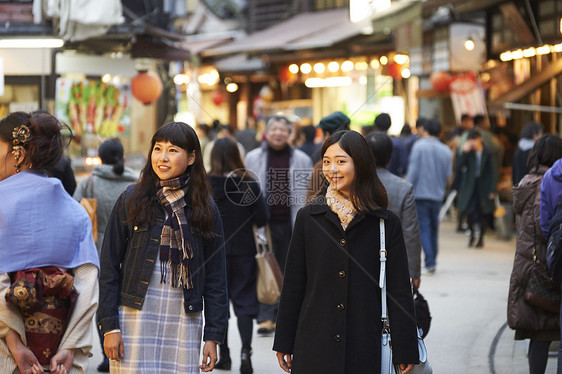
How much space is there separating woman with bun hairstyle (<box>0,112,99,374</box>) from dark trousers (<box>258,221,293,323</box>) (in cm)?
463

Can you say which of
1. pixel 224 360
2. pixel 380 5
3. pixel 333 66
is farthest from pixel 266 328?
pixel 333 66

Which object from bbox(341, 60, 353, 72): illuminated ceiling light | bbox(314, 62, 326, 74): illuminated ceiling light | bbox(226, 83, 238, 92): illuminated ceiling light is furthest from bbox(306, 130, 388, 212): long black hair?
bbox(226, 83, 238, 92): illuminated ceiling light

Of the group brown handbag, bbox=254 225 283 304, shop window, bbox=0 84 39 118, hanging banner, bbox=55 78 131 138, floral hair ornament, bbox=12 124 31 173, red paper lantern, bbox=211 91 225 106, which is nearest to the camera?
floral hair ornament, bbox=12 124 31 173

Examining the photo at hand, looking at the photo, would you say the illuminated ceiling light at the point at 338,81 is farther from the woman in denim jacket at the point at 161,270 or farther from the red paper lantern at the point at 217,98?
the woman in denim jacket at the point at 161,270

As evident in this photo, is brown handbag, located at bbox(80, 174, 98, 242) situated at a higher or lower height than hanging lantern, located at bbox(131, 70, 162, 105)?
lower

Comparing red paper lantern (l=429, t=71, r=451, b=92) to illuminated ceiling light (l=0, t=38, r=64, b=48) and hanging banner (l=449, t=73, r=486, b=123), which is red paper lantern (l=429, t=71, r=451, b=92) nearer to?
hanging banner (l=449, t=73, r=486, b=123)

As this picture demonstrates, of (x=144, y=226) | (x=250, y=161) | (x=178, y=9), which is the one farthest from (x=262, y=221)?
(x=178, y=9)

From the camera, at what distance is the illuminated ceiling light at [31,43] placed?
13047mm

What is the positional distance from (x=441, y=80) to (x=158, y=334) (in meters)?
16.0

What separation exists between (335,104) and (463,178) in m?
10.2

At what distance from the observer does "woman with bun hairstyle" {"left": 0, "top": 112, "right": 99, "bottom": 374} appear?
3.74 m

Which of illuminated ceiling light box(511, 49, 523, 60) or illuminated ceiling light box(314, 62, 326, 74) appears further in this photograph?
illuminated ceiling light box(314, 62, 326, 74)

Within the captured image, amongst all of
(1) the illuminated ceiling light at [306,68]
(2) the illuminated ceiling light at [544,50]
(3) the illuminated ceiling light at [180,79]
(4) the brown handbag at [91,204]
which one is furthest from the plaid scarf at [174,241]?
(1) the illuminated ceiling light at [306,68]

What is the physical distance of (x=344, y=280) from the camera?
13.5 ft
